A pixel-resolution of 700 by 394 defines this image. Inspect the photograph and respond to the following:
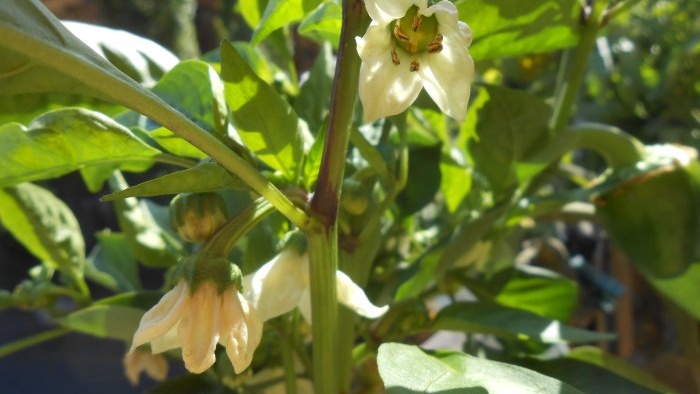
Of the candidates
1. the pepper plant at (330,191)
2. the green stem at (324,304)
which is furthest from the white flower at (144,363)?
the green stem at (324,304)

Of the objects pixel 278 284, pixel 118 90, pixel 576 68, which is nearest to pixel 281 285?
pixel 278 284

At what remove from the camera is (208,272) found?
269mm

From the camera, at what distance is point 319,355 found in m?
0.33

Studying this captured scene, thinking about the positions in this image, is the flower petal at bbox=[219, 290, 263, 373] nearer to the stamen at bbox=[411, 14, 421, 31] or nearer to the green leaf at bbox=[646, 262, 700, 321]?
the stamen at bbox=[411, 14, 421, 31]

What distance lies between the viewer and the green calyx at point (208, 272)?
0.88ft

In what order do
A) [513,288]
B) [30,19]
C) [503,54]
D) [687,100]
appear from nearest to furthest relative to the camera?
[30,19] → [503,54] → [513,288] → [687,100]

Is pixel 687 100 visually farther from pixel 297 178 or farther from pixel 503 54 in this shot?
pixel 297 178

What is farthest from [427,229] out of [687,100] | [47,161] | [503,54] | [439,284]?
[687,100]

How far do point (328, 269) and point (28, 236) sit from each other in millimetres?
214

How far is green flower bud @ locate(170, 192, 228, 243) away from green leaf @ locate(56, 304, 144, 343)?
128mm

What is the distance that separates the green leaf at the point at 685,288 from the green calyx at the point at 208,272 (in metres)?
0.29

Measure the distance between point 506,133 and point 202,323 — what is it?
8.4 inches

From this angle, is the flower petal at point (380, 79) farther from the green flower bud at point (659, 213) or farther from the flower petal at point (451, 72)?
the green flower bud at point (659, 213)

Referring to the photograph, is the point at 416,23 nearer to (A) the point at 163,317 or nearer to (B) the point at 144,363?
(A) the point at 163,317
